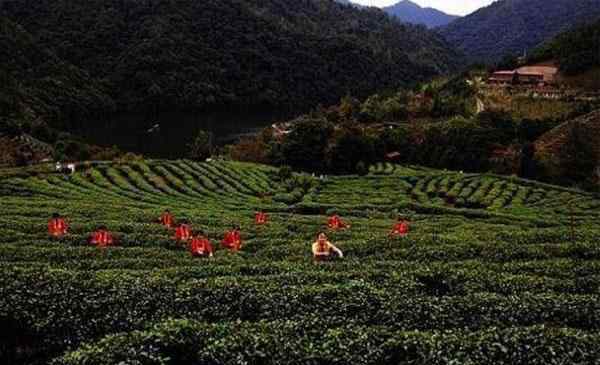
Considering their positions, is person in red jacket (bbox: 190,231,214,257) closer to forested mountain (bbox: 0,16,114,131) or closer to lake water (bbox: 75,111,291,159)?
lake water (bbox: 75,111,291,159)

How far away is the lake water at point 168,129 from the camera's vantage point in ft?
413

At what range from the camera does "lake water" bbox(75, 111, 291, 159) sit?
12593 cm

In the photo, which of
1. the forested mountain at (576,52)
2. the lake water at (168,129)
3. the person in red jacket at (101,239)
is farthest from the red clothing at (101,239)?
the forested mountain at (576,52)

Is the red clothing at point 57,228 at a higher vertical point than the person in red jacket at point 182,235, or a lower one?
higher

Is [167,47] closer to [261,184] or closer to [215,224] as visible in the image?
[261,184]

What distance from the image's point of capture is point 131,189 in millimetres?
51562

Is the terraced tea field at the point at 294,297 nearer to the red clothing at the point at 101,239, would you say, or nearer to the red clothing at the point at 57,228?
the red clothing at the point at 57,228

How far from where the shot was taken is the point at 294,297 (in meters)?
15.9

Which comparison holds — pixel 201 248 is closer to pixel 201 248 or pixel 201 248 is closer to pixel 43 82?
pixel 201 248

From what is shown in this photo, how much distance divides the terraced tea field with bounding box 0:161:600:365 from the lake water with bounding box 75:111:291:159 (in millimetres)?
94711

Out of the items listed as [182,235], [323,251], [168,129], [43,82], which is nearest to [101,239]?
[182,235]

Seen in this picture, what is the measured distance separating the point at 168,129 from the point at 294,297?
13690cm

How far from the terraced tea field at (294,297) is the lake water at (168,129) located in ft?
311

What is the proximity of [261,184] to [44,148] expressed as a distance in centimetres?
3473
